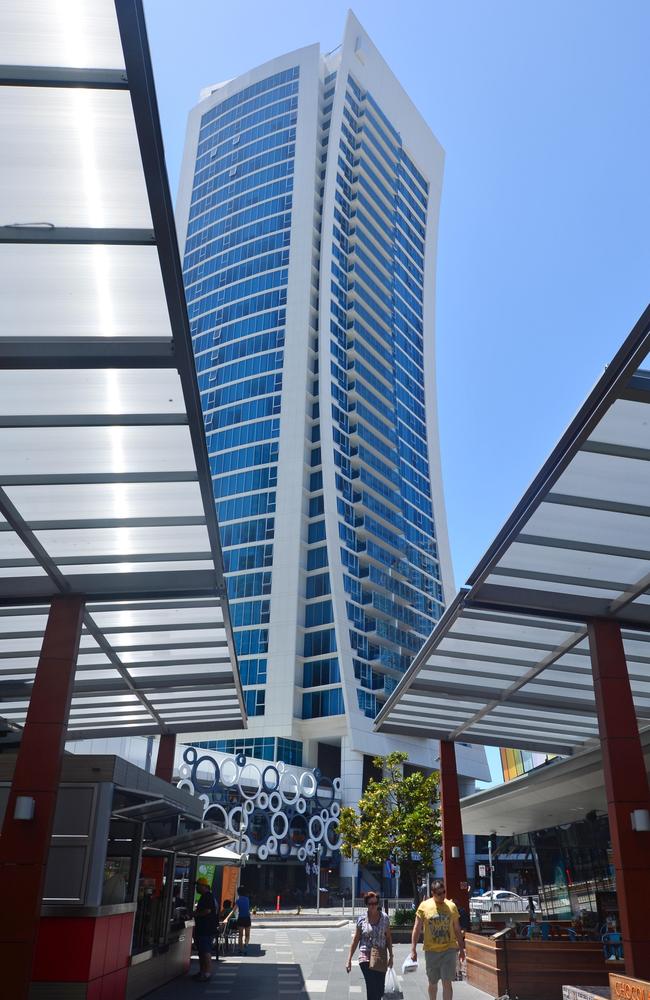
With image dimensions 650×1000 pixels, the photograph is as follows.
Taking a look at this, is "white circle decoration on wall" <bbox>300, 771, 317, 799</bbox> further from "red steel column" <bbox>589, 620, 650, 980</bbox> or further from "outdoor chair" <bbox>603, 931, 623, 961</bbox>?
"red steel column" <bbox>589, 620, 650, 980</bbox>

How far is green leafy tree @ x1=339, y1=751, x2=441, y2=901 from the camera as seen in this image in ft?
91.9

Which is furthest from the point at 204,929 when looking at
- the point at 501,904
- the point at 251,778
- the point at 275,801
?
the point at 275,801

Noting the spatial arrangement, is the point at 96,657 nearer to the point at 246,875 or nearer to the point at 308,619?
the point at 246,875

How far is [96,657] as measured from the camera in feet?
49.5

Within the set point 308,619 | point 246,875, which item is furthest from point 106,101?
point 308,619

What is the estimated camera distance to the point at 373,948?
30.7 feet

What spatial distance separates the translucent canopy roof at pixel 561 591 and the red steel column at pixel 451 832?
228 cm

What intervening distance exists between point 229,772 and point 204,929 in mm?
34706

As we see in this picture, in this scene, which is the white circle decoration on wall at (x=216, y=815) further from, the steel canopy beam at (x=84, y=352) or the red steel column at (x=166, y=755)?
the steel canopy beam at (x=84, y=352)

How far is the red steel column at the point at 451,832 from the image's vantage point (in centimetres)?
2042

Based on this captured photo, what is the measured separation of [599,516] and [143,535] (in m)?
6.01

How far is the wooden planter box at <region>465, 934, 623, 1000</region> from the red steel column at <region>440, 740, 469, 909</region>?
23.1 ft

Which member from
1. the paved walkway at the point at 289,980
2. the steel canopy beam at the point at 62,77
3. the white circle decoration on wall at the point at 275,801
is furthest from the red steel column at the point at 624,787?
the white circle decoration on wall at the point at 275,801

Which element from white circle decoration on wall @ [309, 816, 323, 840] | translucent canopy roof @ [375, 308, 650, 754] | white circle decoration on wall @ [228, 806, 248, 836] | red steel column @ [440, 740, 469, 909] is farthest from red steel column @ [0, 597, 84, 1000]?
white circle decoration on wall @ [309, 816, 323, 840]
